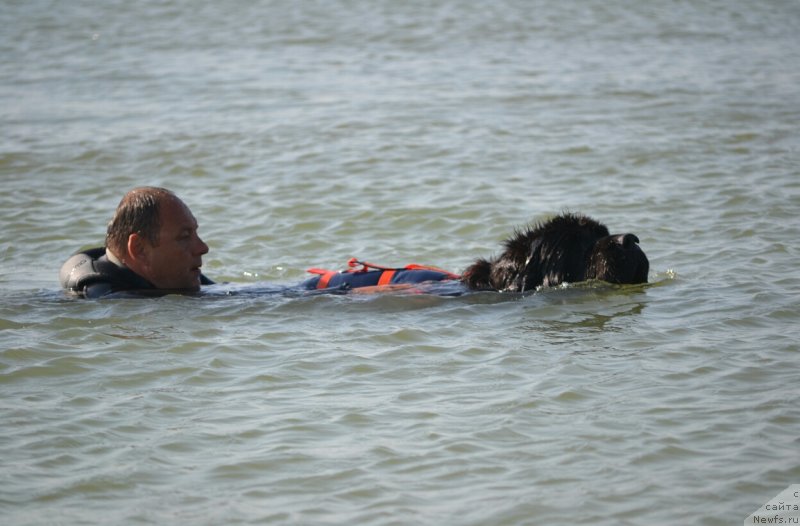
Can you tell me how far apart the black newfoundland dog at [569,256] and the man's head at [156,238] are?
1846 millimetres

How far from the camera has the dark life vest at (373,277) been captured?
21.0ft

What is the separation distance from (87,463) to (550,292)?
2840 mm

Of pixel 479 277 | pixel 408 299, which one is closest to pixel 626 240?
pixel 479 277

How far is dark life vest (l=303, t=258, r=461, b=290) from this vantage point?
6406 millimetres

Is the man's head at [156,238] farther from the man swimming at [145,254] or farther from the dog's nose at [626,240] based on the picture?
the dog's nose at [626,240]

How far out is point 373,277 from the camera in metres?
6.45

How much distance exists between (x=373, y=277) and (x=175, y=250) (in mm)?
1181

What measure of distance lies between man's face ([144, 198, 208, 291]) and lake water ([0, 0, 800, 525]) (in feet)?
0.61

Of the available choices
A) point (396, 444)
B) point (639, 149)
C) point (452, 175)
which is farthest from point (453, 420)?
point (639, 149)

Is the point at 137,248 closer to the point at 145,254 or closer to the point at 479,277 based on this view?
the point at 145,254

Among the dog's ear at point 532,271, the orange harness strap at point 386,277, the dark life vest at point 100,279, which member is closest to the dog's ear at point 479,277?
the dog's ear at point 532,271

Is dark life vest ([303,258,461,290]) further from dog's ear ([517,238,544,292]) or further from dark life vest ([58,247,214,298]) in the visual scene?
dark life vest ([58,247,214,298])

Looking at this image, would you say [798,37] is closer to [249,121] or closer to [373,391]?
[249,121]

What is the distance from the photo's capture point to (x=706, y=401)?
15.3ft
